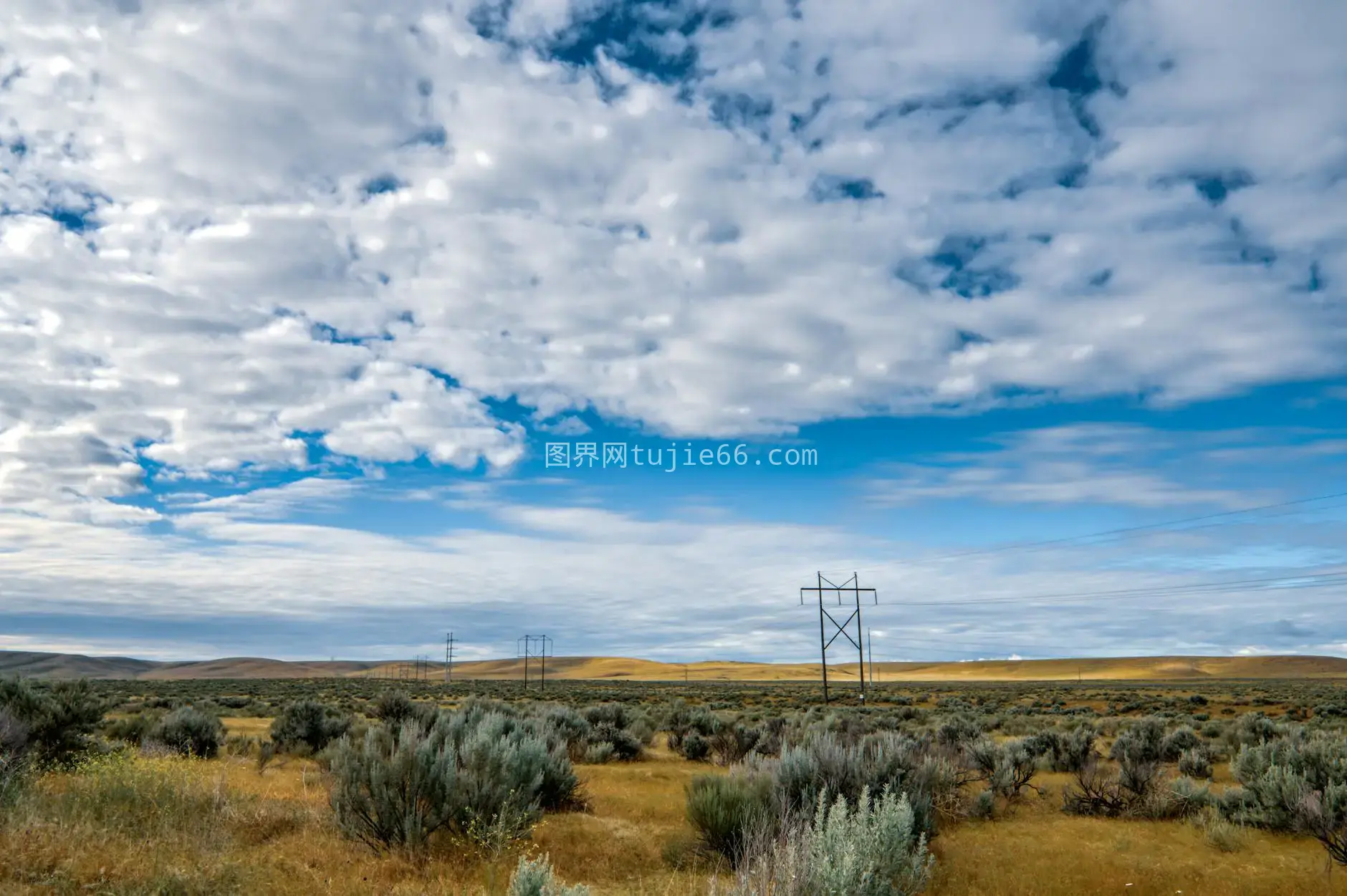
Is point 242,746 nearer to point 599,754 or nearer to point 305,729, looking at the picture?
point 305,729

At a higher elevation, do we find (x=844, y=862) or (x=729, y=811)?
→ (x=844, y=862)

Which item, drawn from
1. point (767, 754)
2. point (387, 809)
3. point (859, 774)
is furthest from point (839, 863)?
point (767, 754)

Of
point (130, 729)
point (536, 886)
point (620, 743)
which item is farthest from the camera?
point (130, 729)

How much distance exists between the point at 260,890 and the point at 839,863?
5479 mm

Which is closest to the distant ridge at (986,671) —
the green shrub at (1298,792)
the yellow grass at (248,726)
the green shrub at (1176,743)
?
the yellow grass at (248,726)

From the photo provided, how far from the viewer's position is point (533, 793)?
12.4 metres

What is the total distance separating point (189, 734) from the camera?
21.1 metres

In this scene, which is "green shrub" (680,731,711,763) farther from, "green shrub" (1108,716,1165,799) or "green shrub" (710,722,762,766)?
"green shrub" (1108,716,1165,799)

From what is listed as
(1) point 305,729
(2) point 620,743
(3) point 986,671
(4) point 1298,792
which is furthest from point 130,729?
(3) point 986,671

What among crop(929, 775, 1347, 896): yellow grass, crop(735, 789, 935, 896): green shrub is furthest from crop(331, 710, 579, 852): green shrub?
crop(929, 775, 1347, 896): yellow grass

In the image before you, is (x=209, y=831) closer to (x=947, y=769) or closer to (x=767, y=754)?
(x=947, y=769)

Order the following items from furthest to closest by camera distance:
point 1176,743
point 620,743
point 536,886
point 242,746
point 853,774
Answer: point 1176,743, point 620,743, point 242,746, point 853,774, point 536,886

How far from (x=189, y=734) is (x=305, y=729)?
2.75 metres

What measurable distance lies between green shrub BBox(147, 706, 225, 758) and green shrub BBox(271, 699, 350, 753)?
146cm
